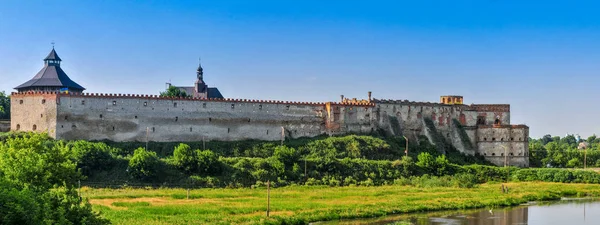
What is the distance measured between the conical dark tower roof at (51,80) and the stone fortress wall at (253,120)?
16.1 ft

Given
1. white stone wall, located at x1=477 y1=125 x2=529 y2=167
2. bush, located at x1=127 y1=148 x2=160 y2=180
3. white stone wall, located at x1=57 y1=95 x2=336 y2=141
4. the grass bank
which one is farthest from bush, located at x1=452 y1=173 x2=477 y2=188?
bush, located at x1=127 y1=148 x2=160 y2=180

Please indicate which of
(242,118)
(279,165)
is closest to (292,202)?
(279,165)

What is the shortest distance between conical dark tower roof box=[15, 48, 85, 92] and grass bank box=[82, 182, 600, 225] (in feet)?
62.9

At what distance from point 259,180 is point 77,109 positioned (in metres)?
16.5

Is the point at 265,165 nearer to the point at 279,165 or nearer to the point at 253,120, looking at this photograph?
the point at 279,165

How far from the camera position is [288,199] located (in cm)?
4728

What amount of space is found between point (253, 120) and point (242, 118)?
1.09m

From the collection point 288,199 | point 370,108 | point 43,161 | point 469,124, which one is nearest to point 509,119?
point 469,124

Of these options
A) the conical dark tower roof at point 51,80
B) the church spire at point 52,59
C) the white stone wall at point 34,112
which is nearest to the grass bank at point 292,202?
the white stone wall at point 34,112

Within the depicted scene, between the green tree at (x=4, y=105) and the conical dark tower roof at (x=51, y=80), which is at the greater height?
the conical dark tower roof at (x=51, y=80)

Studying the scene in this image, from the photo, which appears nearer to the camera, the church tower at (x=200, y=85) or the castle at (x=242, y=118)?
the castle at (x=242, y=118)

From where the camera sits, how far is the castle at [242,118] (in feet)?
196

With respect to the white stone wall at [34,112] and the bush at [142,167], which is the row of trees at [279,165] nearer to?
the bush at [142,167]

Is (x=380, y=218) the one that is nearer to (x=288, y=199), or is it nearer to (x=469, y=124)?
(x=288, y=199)
